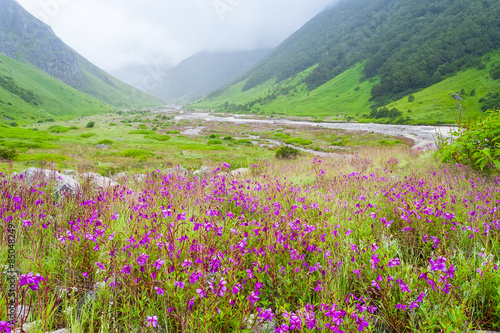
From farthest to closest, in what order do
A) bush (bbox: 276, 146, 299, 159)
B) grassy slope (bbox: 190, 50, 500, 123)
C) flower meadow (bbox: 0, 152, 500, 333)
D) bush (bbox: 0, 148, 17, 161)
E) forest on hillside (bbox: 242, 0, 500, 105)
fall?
forest on hillside (bbox: 242, 0, 500, 105) < grassy slope (bbox: 190, 50, 500, 123) < bush (bbox: 276, 146, 299, 159) < bush (bbox: 0, 148, 17, 161) < flower meadow (bbox: 0, 152, 500, 333)

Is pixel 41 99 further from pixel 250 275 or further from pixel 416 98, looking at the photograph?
pixel 416 98

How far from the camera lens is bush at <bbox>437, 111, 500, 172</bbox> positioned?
660cm

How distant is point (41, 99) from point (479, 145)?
157018 millimetres

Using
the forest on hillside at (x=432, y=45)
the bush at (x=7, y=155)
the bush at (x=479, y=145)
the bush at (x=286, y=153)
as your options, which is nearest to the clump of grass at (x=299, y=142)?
the bush at (x=286, y=153)

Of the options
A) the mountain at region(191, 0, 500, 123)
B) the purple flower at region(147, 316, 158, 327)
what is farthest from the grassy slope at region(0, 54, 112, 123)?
the mountain at region(191, 0, 500, 123)

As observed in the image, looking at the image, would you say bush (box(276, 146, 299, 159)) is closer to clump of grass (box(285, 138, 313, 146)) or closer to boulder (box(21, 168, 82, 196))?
clump of grass (box(285, 138, 313, 146))

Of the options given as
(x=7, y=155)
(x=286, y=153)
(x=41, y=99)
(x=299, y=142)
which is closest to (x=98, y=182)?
(x=7, y=155)

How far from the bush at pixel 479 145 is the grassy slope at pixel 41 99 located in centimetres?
9610

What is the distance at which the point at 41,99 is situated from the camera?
392 ft

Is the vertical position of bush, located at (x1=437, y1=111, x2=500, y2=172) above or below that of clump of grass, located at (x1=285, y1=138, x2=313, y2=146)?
above

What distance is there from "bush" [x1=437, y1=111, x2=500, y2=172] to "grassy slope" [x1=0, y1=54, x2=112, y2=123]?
315ft

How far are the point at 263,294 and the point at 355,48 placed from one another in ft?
703

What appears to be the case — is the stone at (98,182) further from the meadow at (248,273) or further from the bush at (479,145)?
the bush at (479,145)

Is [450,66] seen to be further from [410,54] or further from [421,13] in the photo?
[421,13]
